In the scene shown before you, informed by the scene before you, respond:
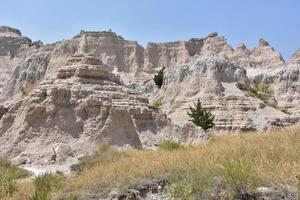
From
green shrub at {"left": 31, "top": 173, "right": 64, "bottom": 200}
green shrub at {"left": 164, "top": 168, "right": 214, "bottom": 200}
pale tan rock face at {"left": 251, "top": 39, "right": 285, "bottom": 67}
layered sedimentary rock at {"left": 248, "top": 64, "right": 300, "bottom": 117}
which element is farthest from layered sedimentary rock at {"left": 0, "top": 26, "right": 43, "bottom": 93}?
green shrub at {"left": 164, "top": 168, "right": 214, "bottom": 200}

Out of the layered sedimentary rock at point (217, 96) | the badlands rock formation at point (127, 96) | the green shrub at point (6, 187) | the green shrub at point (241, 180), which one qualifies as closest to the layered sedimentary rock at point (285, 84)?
the badlands rock formation at point (127, 96)

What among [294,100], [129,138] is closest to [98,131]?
[129,138]

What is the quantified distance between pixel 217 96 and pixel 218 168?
122 ft

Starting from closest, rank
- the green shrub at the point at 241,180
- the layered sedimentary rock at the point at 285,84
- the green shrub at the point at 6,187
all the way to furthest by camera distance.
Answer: the green shrub at the point at 241,180
the green shrub at the point at 6,187
the layered sedimentary rock at the point at 285,84

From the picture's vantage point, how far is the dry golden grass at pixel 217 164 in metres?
8.55

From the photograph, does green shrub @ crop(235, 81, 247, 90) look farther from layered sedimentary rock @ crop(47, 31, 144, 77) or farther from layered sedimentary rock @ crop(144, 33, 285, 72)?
layered sedimentary rock @ crop(47, 31, 144, 77)

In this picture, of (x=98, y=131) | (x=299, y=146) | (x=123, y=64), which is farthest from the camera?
(x=123, y=64)

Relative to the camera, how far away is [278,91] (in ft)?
188

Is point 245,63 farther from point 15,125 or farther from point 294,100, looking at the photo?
point 15,125

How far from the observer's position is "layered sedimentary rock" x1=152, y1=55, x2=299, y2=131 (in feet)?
139

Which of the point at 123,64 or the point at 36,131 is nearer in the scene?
the point at 36,131

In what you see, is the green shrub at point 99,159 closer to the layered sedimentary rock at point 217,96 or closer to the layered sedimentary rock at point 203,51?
the layered sedimentary rock at point 217,96

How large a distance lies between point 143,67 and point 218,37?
17.4m

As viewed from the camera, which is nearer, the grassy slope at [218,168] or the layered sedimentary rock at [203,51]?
the grassy slope at [218,168]
